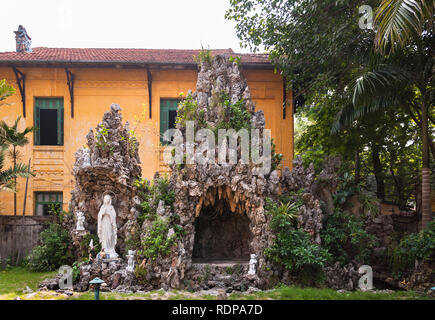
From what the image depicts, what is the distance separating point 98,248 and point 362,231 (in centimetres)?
915

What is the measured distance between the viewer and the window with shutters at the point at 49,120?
55.3ft

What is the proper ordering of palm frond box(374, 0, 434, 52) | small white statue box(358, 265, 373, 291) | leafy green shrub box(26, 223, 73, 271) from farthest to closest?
leafy green shrub box(26, 223, 73, 271), small white statue box(358, 265, 373, 291), palm frond box(374, 0, 434, 52)

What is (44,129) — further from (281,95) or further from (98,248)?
(281,95)

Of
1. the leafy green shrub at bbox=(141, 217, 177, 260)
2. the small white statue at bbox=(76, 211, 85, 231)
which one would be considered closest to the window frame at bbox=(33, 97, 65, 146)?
the small white statue at bbox=(76, 211, 85, 231)

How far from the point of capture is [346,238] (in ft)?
38.8

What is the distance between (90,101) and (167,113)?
3.92m

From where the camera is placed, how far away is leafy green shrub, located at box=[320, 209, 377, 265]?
11.7 metres

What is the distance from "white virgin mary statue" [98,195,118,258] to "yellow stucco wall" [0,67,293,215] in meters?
5.25

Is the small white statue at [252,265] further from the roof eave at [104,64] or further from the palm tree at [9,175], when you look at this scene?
the roof eave at [104,64]

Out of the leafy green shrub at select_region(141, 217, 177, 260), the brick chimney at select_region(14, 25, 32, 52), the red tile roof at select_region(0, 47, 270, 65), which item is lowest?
the leafy green shrub at select_region(141, 217, 177, 260)

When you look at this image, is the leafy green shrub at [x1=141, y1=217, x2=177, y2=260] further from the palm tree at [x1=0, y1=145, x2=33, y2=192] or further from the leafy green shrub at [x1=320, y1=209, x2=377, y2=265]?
the palm tree at [x1=0, y1=145, x2=33, y2=192]

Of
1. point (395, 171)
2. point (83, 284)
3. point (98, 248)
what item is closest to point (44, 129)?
point (98, 248)

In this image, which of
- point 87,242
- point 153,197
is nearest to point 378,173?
point 153,197

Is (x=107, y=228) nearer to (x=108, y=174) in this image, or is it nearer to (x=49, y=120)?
(x=108, y=174)
